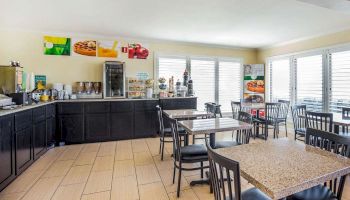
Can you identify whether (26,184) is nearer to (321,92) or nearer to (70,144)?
(70,144)

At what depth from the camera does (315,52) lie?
16.1 feet

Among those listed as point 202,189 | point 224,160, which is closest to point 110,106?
point 202,189

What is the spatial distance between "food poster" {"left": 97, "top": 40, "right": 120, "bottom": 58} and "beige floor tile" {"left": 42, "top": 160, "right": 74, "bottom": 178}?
277 centimetres

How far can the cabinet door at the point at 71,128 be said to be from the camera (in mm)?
4316

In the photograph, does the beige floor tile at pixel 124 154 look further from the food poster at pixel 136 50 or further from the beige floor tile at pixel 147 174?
the food poster at pixel 136 50

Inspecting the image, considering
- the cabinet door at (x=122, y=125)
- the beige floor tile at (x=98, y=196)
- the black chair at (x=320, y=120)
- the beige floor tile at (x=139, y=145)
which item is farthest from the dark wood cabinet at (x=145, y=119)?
the black chair at (x=320, y=120)

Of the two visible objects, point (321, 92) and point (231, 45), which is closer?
point (321, 92)

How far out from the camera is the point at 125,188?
8.36ft

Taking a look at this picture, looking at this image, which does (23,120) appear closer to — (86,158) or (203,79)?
(86,158)

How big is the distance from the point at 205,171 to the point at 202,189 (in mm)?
484


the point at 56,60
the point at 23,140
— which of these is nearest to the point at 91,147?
the point at 23,140

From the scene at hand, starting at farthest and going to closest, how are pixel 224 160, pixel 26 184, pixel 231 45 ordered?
pixel 231 45
pixel 26 184
pixel 224 160

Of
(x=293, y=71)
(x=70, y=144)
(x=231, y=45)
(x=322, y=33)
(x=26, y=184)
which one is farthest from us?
(x=231, y=45)

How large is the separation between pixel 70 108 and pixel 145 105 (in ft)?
5.51
